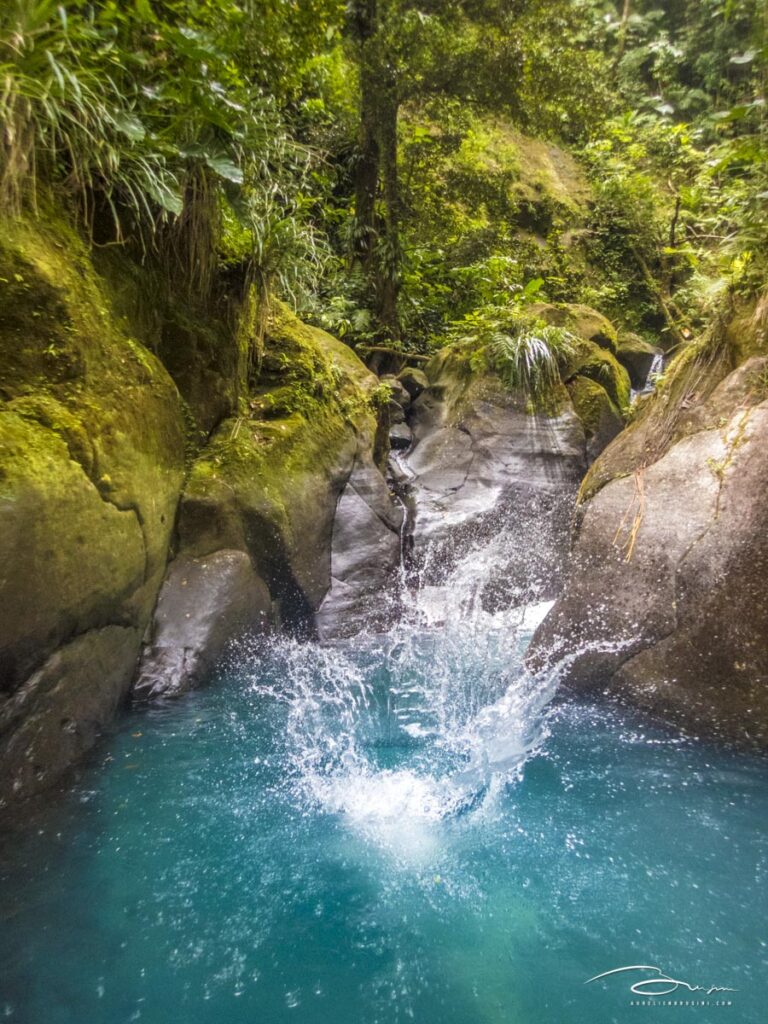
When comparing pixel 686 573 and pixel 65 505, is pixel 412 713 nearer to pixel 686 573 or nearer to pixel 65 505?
pixel 686 573

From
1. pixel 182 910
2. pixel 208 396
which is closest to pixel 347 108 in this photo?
pixel 208 396

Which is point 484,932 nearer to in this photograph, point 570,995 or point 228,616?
point 570,995

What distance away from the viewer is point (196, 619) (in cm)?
356

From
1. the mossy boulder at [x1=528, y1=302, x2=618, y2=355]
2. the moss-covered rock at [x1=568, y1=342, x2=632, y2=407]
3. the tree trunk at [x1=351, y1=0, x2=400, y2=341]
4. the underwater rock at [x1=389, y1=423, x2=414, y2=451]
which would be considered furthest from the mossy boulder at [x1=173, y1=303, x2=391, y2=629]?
the mossy boulder at [x1=528, y1=302, x2=618, y2=355]

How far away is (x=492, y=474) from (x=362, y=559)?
7.30 feet

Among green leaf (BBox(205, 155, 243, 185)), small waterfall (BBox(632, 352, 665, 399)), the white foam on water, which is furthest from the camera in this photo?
small waterfall (BBox(632, 352, 665, 399))

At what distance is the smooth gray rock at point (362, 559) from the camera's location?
4629 millimetres

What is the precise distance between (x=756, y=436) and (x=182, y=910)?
3746mm

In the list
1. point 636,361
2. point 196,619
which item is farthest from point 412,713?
point 636,361

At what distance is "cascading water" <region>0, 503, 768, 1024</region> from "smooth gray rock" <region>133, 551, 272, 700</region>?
0.20 meters

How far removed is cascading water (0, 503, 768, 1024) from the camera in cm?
172

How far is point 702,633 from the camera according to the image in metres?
3.04

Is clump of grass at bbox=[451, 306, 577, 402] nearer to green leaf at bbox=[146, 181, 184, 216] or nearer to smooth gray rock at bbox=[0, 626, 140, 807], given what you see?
green leaf at bbox=[146, 181, 184, 216]

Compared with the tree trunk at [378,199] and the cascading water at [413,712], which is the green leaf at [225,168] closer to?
the cascading water at [413,712]
